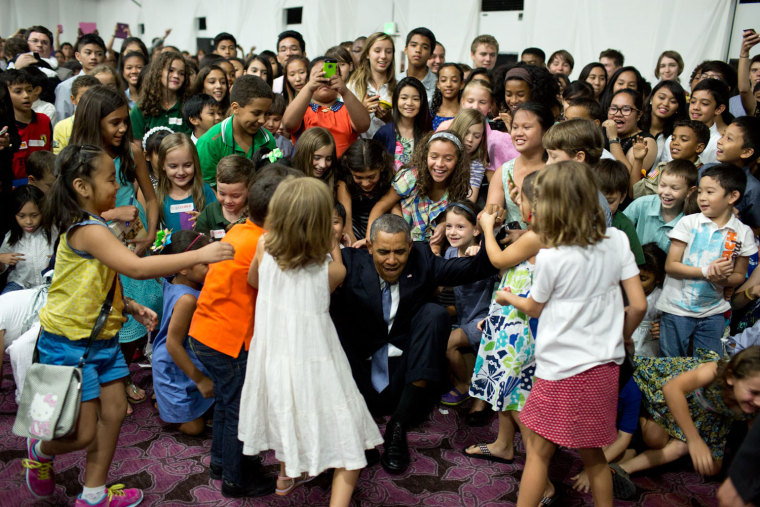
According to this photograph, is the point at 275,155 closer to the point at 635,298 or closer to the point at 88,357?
the point at 88,357

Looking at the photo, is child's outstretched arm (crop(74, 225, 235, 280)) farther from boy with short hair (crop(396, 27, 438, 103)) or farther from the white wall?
the white wall

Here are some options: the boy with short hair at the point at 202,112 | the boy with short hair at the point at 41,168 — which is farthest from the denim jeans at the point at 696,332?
the boy with short hair at the point at 41,168

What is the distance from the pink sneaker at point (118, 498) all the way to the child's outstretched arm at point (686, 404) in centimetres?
213

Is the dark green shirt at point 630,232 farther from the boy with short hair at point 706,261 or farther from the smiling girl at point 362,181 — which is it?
the smiling girl at point 362,181

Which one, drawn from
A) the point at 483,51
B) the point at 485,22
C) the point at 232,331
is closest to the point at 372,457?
the point at 232,331

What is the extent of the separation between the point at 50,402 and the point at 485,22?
993cm

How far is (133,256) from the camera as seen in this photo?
2.09 m

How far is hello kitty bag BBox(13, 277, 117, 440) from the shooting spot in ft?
6.76

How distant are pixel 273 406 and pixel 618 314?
1.27 metres

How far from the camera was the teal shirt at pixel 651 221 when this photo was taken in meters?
3.36

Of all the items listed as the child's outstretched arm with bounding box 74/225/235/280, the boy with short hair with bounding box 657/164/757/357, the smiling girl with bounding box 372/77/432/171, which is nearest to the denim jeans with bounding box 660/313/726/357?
the boy with short hair with bounding box 657/164/757/357

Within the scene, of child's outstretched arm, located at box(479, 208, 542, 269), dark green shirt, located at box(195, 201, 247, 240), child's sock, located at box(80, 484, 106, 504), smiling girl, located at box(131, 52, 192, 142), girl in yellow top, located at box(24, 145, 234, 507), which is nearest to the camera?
girl in yellow top, located at box(24, 145, 234, 507)

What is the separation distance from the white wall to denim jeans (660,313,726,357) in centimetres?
648

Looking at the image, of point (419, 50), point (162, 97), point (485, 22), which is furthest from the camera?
point (485, 22)
